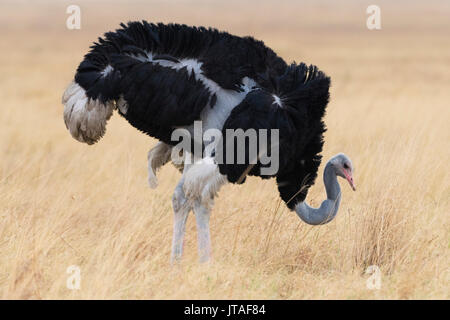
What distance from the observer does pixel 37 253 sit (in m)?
6.58

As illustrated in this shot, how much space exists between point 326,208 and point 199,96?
1.32 m

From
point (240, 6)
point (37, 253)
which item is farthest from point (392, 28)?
point (37, 253)

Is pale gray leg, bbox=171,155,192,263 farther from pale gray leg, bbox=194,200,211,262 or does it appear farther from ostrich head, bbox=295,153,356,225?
ostrich head, bbox=295,153,356,225

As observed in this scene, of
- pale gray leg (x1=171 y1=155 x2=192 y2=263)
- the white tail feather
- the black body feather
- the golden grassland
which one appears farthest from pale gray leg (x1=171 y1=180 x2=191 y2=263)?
the white tail feather

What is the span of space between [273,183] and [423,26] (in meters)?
46.9

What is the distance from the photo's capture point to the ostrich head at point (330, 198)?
711 centimetres

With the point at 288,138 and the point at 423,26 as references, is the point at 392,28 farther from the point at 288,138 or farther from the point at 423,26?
the point at 288,138

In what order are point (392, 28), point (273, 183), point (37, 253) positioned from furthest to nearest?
point (392, 28) < point (273, 183) < point (37, 253)

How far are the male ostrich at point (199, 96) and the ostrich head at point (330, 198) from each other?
0.03ft

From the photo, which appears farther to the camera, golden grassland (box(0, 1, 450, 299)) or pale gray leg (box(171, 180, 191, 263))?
pale gray leg (box(171, 180, 191, 263))

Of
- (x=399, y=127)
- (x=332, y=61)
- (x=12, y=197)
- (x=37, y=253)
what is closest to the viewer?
(x=37, y=253)

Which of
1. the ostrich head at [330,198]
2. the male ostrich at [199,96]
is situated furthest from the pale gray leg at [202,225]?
the ostrich head at [330,198]

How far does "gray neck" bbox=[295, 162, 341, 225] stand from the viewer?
280 inches
